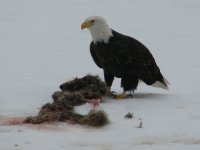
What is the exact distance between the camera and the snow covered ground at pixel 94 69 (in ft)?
20.2

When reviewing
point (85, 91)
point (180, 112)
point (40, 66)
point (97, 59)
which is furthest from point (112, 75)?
point (40, 66)

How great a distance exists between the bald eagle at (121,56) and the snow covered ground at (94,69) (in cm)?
26

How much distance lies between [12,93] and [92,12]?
9.75 m

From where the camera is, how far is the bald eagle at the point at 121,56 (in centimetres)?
802

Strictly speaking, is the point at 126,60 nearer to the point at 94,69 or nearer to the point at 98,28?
the point at 98,28

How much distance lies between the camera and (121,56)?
8023mm

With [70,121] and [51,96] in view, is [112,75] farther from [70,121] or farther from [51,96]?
[70,121]

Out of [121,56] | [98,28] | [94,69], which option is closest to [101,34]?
[98,28]

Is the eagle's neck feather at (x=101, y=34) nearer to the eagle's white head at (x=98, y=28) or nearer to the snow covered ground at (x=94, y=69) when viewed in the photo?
the eagle's white head at (x=98, y=28)

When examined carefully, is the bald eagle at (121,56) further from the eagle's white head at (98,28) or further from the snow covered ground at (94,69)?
the snow covered ground at (94,69)

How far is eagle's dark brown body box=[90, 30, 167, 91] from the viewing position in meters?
8.02

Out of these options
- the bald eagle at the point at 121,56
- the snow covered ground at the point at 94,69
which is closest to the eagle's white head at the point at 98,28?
the bald eagle at the point at 121,56

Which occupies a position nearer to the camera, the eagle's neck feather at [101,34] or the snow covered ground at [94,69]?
the snow covered ground at [94,69]

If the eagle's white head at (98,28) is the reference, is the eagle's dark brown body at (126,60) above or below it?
below
